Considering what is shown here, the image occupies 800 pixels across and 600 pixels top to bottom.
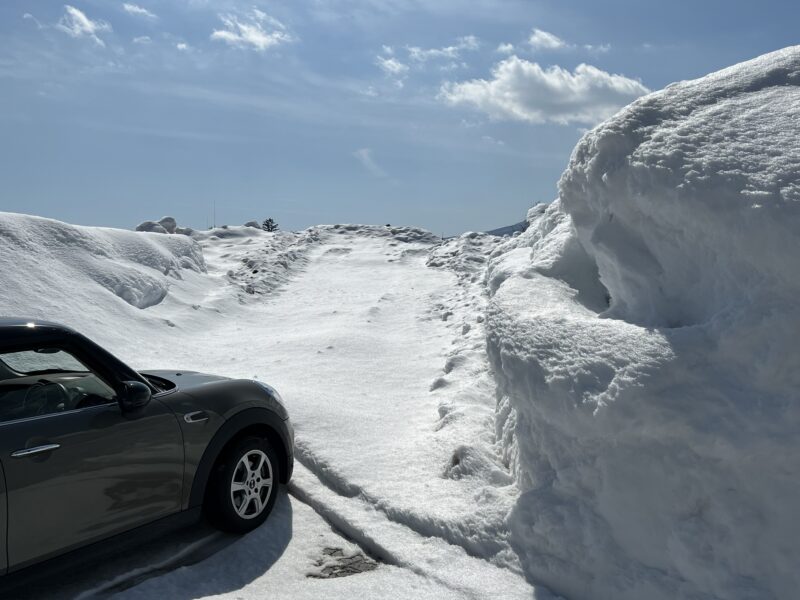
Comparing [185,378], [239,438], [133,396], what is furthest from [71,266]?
[133,396]

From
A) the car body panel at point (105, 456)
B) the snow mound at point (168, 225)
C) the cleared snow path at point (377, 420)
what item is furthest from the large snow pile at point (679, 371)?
the snow mound at point (168, 225)

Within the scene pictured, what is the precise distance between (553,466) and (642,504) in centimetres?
56

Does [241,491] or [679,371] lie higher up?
[679,371]

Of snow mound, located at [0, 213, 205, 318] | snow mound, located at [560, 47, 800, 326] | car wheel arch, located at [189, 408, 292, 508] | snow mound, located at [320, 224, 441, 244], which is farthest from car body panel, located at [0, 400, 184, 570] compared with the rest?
snow mound, located at [320, 224, 441, 244]

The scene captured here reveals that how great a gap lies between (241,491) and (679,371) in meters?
2.58

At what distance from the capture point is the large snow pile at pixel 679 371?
325 centimetres

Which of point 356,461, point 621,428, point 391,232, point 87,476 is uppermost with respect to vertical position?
point 391,232

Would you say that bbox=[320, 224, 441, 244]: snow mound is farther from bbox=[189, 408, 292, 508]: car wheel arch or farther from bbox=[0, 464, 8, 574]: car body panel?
bbox=[0, 464, 8, 574]: car body panel

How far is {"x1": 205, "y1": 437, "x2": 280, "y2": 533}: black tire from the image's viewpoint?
4156mm

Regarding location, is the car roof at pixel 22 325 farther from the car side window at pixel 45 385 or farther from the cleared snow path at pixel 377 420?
the cleared snow path at pixel 377 420

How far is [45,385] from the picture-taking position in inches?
142

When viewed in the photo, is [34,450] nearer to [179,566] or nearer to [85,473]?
[85,473]

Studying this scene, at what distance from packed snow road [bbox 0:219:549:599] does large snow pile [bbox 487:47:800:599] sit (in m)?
0.42

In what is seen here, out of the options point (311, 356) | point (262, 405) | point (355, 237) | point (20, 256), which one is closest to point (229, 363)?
point (311, 356)
